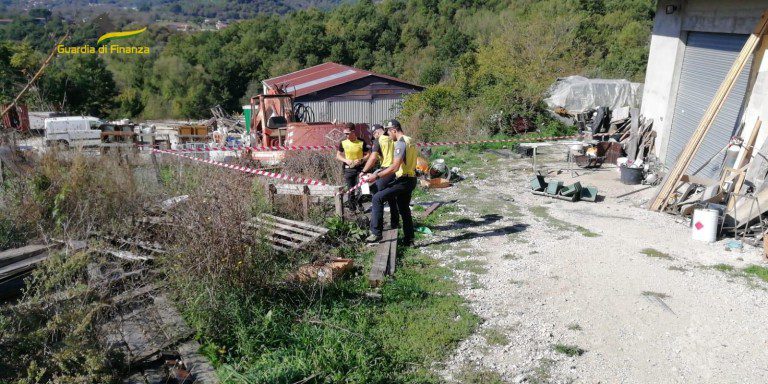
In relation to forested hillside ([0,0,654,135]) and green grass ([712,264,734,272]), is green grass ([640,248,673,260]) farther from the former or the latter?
forested hillside ([0,0,654,135])

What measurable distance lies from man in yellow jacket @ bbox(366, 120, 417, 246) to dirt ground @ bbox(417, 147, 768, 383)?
0.57 meters

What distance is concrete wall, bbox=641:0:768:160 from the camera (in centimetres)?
973

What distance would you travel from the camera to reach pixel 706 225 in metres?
8.19

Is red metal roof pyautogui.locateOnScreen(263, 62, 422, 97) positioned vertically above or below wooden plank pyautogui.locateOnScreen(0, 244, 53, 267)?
above

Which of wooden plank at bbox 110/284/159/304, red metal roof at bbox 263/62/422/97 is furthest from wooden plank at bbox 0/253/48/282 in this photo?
red metal roof at bbox 263/62/422/97

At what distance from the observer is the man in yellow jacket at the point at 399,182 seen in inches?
316

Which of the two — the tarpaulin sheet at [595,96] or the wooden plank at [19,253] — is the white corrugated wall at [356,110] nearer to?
the tarpaulin sheet at [595,96]

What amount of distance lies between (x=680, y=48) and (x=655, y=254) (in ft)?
22.2

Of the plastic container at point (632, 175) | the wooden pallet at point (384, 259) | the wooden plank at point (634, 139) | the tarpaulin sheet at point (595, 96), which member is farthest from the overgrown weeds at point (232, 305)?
the tarpaulin sheet at point (595, 96)

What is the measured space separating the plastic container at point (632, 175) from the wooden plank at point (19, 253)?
33.1 ft

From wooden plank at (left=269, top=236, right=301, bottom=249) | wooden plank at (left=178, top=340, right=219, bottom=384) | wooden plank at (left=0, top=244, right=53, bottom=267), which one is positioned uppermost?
wooden plank at (left=0, top=244, right=53, bottom=267)

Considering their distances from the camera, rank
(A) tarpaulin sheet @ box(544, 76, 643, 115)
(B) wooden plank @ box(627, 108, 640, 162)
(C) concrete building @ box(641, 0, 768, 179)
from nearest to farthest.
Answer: (C) concrete building @ box(641, 0, 768, 179) < (B) wooden plank @ box(627, 108, 640, 162) < (A) tarpaulin sheet @ box(544, 76, 643, 115)

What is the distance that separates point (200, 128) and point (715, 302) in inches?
1105

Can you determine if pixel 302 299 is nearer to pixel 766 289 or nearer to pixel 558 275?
pixel 558 275
